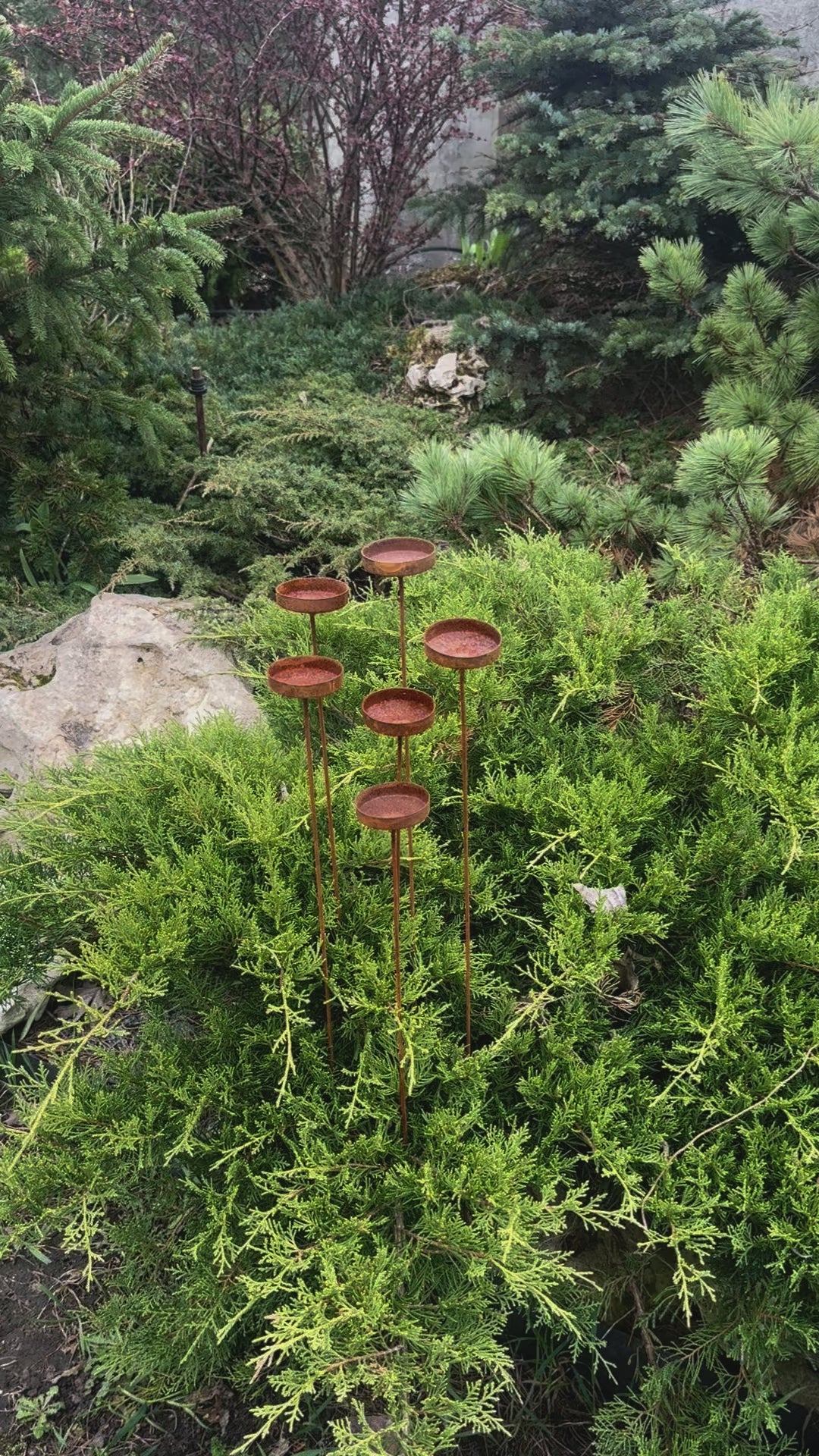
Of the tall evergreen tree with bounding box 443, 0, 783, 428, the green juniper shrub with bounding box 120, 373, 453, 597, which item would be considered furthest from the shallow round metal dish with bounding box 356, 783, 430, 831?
the tall evergreen tree with bounding box 443, 0, 783, 428

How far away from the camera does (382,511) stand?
347 centimetres

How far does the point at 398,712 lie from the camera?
3.34ft

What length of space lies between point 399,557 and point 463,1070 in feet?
2.25

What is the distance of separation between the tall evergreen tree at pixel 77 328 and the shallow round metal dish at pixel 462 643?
7.83ft

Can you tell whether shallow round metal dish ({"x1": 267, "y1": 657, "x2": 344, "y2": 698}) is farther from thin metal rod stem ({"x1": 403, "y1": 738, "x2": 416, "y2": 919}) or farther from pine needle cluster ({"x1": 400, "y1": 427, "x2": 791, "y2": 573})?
pine needle cluster ({"x1": 400, "y1": 427, "x2": 791, "y2": 573})

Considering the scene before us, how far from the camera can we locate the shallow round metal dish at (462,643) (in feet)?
3.36

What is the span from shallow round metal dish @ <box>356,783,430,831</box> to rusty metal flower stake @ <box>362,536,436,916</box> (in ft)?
0.37

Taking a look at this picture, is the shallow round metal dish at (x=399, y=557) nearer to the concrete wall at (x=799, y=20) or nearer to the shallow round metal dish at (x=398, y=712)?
the shallow round metal dish at (x=398, y=712)

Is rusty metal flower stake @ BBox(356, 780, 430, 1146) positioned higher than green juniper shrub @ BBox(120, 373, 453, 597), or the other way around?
rusty metal flower stake @ BBox(356, 780, 430, 1146)

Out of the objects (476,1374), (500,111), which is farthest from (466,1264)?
(500,111)

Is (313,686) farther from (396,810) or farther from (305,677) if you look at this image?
(396,810)

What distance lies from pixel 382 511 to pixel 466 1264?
2774mm

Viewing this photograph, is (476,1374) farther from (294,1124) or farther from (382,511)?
(382,511)

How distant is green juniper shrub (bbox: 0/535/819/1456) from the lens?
1103 mm
